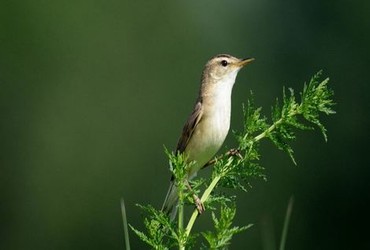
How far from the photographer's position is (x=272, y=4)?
30453mm

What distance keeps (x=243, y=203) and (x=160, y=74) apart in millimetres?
9526

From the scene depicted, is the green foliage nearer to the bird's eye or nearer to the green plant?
the green plant

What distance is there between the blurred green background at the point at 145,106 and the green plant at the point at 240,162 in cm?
1331

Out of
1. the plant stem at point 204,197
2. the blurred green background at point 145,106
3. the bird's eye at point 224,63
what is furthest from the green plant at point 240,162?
the blurred green background at point 145,106

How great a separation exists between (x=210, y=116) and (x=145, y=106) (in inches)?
890

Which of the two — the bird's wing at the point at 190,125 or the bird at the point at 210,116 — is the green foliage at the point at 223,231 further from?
the bird's wing at the point at 190,125

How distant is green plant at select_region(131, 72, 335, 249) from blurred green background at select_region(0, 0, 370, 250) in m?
13.3

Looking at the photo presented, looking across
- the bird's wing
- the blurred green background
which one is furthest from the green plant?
the blurred green background

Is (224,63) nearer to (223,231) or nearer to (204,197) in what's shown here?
(204,197)

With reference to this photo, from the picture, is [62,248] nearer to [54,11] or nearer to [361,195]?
[361,195]

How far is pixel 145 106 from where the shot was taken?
1149 inches

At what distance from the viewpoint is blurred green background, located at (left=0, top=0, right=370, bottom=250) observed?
825 inches

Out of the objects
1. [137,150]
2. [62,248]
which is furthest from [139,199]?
[137,150]

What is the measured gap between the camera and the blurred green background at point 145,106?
20953 millimetres
